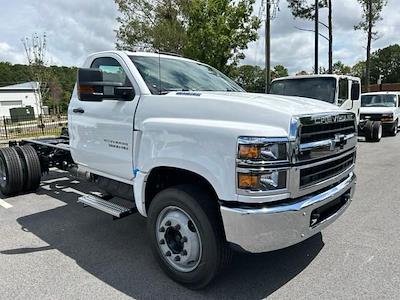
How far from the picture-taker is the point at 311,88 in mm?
10461

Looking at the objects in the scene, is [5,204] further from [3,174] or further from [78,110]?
[78,110]

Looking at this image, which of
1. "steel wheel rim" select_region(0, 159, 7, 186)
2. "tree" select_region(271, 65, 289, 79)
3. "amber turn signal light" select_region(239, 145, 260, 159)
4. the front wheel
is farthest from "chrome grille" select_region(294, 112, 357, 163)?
"tree" select_region(271, 65, 289, 79)

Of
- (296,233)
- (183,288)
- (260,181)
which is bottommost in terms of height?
(183,288)

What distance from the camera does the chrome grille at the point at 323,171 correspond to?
299 cm

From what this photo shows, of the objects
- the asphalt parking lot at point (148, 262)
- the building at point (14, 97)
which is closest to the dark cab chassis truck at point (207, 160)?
the asphalt parking lot at point (148, 262)

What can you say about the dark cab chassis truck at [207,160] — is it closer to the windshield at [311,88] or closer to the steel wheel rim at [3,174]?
the steel wheel rim at [3,174]

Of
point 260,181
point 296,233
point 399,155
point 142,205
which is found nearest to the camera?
point 260,181

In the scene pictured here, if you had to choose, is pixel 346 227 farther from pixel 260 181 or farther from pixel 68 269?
pixel 68 269

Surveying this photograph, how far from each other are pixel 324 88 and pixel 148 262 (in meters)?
8.11

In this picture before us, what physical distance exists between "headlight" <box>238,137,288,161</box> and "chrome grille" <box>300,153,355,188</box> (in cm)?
30

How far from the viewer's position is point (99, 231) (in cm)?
477

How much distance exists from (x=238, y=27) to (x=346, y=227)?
13.9 meters

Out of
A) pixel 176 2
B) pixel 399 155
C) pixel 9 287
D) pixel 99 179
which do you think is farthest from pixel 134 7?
pixel 9 287

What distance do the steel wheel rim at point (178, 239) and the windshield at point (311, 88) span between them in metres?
7.90
